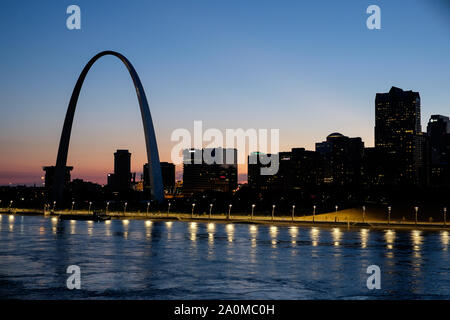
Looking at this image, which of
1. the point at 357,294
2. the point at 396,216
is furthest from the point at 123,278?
the point at 396,216

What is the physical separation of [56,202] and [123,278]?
106 m

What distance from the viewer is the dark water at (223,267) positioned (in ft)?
99.3

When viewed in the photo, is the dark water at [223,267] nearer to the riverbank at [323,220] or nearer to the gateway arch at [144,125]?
the riverbank at [323,220]

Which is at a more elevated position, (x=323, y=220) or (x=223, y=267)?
(x=223, y=267)

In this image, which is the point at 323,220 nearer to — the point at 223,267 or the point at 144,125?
the point at 144,125

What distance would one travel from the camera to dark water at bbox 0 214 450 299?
30.3 meters

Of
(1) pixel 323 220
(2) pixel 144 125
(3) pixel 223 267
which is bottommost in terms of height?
(1) pixel 323 220

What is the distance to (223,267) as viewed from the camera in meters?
40.2

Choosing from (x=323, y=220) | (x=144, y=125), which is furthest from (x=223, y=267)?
(x=144, y=125)

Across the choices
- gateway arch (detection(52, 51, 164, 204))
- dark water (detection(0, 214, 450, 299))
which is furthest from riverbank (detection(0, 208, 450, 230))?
dark water (detection(0, 214, 450, 299))

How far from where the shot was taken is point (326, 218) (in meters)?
108

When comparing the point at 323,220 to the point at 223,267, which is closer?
the point at 223,267
